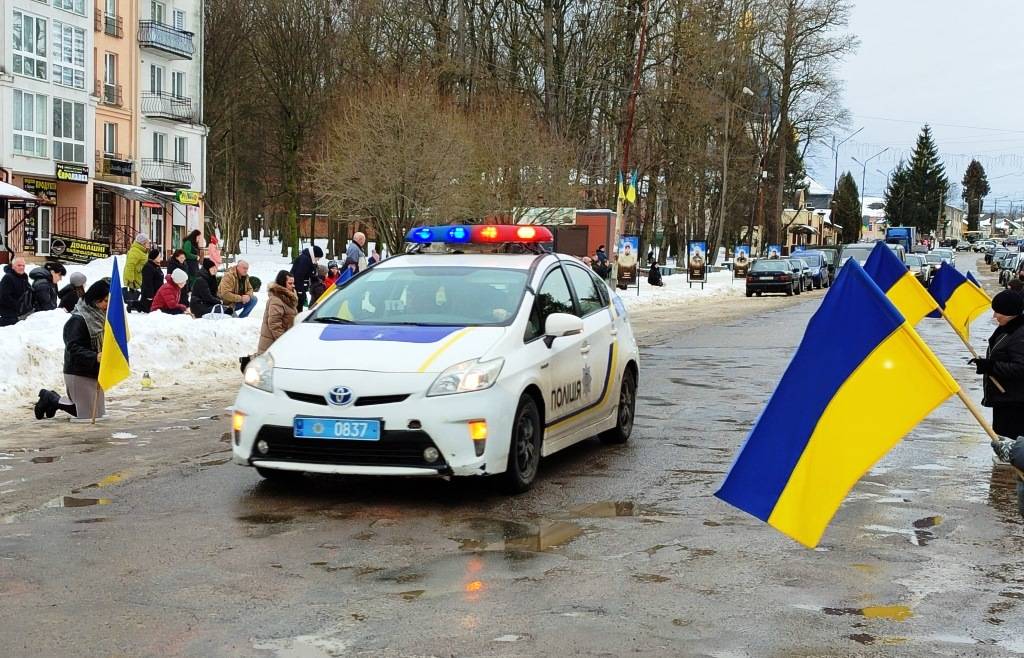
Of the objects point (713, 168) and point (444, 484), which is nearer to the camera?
point (444, 484)

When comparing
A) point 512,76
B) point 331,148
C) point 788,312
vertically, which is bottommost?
point 788,312

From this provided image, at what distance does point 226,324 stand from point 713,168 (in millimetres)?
48775

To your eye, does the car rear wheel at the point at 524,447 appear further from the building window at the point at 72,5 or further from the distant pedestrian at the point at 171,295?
the building window at the point at 72,5

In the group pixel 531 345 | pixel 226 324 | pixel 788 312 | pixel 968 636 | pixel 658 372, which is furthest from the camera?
pixel 788 312

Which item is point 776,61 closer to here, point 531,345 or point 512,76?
point 512,76

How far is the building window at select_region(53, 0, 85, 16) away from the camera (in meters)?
48.1

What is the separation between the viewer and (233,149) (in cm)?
6353

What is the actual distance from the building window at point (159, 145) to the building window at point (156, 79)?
6.31 ft

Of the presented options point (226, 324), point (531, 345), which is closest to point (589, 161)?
point (226, 324)

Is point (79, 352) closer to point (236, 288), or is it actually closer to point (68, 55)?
point (236, 288)

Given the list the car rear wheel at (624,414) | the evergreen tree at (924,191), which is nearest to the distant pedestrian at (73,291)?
the car rear wheel at (624,414)

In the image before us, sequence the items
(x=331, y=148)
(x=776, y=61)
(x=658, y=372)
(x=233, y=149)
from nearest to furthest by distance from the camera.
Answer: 1. (x=658, y=372)
2. (x=331, y=148)
3. (x=233, y=149)
4. (x=776, y=61)

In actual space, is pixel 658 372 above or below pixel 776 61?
below

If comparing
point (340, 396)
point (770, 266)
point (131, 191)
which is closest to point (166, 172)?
point (131, 191)
